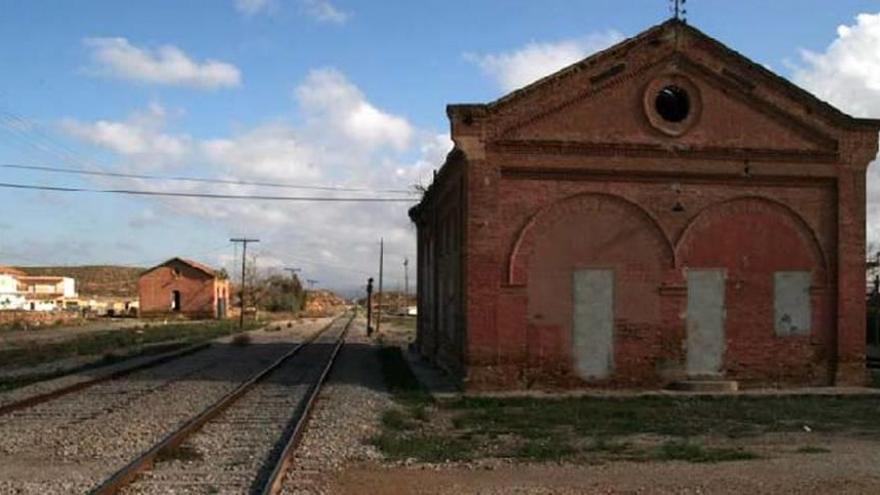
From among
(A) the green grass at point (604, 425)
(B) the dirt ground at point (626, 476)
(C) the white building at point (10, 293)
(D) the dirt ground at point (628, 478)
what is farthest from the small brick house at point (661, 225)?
(C) the white building at point (10, 293)

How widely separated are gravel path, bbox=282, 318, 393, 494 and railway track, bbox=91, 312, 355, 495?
0.19m

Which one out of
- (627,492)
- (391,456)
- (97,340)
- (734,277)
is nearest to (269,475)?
(391,456)

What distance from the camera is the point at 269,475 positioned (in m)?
10.2

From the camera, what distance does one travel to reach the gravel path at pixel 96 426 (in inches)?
409

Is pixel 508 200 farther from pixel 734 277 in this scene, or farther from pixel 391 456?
pixel 391 456

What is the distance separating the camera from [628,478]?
10750 millimetres

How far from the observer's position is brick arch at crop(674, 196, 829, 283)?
20.9 m

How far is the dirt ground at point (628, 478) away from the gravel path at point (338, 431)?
30 centimetres

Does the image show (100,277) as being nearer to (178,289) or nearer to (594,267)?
(178,289)

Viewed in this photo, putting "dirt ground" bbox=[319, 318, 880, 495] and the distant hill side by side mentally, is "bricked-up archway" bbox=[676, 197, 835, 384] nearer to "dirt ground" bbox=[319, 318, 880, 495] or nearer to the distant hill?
"dirt ground" bbox=[319, 318, 880, 495]

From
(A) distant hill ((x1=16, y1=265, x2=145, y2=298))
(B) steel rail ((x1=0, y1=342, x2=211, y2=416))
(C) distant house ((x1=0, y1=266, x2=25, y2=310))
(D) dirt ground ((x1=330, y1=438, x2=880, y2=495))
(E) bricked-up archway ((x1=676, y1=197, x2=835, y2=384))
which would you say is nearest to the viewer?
(D) dirt ground ((x1=330, y1=438, x2=880, y2=495))

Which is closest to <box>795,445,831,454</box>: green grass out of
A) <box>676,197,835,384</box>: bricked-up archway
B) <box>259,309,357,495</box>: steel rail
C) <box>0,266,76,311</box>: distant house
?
<box>259,309,357,495</box>: steel rail

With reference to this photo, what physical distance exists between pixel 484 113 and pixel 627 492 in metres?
11.5

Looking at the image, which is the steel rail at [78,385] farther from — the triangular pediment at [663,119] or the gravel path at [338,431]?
the triangular pediment at [663,119]
